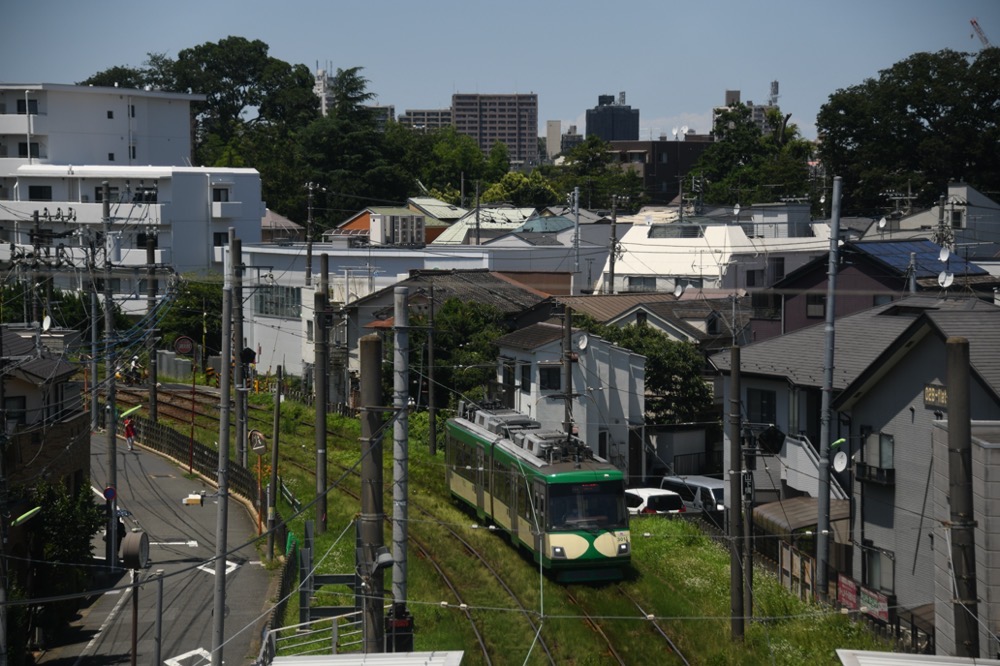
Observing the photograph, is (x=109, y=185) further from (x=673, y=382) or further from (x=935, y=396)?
(x=935, y=396)

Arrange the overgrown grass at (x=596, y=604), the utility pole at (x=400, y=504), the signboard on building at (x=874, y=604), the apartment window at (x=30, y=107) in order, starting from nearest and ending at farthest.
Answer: the utility pole at (x=400, y=504) < the overgrown grass at (x=596, y=604) < the signboard on building at (x=874, y=604) < the apartment window at (x=30, y=107)

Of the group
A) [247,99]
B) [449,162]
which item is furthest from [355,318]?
[247,99]

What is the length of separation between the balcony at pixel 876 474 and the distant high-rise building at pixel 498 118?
166 meters

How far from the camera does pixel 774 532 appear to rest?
67.4 feet

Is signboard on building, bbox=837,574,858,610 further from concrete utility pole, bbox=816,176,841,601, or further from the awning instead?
the awning

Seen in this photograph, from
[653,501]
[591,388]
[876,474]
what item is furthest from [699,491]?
[876,474]

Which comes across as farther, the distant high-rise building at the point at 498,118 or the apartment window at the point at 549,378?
the distant high-rise building at the point at 498,118

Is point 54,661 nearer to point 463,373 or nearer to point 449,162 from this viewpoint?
point 463,373

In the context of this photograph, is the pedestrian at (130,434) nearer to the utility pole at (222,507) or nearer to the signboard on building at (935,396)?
the utility pole at (222,507)

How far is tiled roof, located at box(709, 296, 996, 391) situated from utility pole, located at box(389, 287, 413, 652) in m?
11.8

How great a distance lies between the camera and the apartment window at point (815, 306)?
2926 cm

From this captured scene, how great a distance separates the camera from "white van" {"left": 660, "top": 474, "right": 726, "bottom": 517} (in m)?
25.1

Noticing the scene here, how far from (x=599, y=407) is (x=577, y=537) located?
411 inches

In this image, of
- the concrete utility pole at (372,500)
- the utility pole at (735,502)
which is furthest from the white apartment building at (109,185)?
the concrete utility pole at (372,500)
